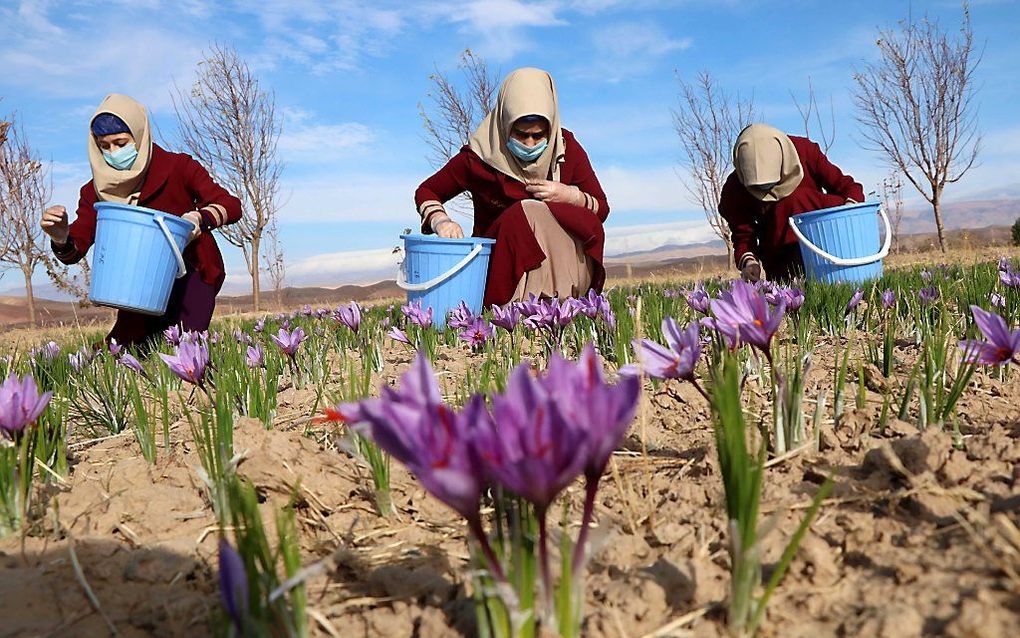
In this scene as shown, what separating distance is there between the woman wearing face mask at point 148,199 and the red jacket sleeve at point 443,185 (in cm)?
148

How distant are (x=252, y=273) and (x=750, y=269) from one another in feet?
48.0

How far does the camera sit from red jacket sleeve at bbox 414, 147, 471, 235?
561 cm

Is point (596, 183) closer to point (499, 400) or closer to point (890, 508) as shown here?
point (890, 508)

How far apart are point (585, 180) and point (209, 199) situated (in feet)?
10.3

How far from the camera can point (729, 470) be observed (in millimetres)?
919

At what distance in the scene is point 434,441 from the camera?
2.20 feet

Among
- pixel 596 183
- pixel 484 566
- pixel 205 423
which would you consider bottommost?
pixel 484 566

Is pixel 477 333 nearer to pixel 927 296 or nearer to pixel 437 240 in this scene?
pixel 437 240

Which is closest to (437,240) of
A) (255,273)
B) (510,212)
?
(510,212)

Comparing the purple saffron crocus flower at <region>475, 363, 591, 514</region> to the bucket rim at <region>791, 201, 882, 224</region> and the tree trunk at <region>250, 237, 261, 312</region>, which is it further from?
the tree trunk at <region>250, 237, 261, 312</region>

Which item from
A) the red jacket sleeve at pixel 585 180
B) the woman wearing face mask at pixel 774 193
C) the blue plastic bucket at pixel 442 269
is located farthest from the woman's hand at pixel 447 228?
the woman wearing face mask at pixel 774 193

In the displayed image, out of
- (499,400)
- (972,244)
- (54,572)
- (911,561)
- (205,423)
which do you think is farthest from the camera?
(972,244)

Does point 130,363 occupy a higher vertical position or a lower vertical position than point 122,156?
lower

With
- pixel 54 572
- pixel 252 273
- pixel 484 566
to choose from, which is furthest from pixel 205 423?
pixel 252 273
